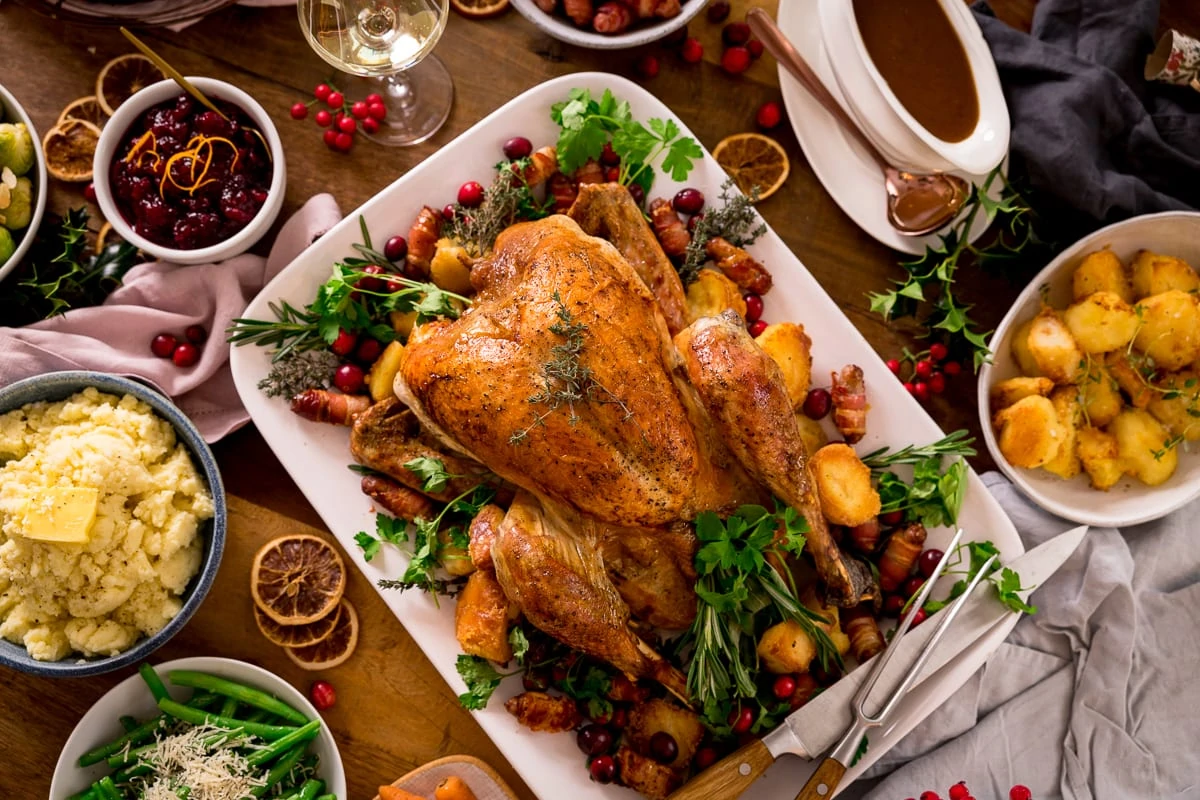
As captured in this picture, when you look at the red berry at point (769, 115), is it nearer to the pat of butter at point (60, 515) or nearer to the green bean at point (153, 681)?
the pat of butter at point (60, 515)

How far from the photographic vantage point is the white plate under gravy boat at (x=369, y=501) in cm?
287

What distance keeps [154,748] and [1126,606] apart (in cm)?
297

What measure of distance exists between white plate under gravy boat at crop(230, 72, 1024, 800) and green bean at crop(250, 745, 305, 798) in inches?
19.9

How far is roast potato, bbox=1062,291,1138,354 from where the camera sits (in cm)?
292

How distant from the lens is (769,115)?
3.18 metres

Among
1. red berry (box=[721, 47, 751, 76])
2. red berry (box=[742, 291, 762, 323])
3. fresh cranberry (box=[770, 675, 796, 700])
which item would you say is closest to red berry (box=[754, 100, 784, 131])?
red berry (box=[721, 47, 751, 76])

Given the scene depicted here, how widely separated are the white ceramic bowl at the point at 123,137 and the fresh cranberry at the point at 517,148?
68 centimetres

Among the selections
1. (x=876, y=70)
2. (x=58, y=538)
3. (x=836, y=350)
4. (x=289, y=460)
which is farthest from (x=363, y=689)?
(x=876, y=70)

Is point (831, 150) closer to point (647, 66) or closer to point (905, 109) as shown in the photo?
point (905, 109)

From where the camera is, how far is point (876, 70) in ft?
9.63

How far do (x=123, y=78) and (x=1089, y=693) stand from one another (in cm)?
362

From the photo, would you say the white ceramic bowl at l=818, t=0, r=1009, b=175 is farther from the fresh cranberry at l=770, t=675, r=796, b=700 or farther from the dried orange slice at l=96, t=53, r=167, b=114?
the dried orange slice at l=96, t=53, r=167, b=114

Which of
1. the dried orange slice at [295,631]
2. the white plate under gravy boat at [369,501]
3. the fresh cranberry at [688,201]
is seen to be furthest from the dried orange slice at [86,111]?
the fresh cranberry at [688,201]

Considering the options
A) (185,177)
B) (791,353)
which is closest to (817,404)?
(791,353)
